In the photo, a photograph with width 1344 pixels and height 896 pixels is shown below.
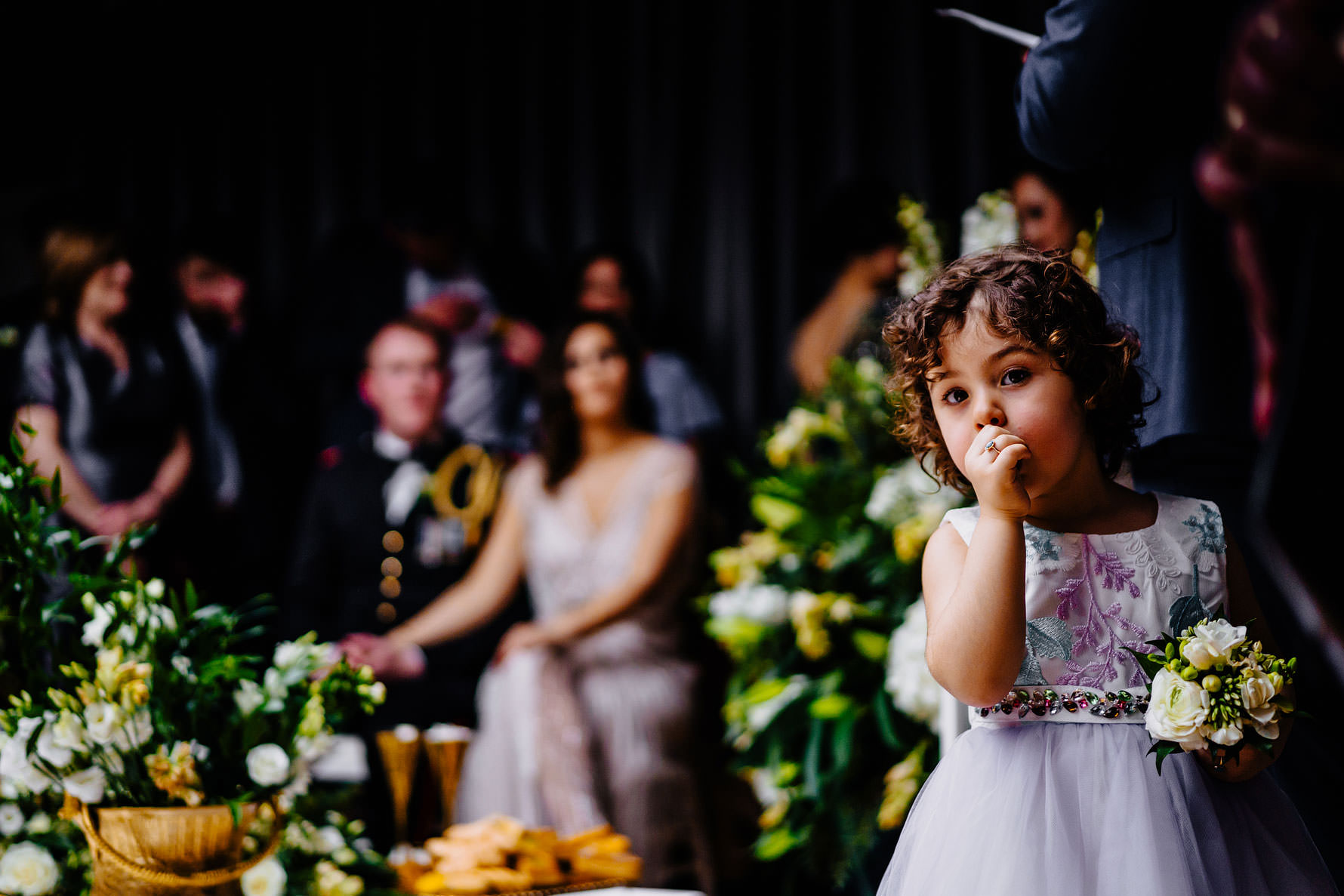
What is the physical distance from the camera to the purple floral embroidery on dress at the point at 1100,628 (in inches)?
42.2

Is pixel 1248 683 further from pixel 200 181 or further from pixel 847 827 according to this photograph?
pixel 200 181

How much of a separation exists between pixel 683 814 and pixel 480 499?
1.17 m

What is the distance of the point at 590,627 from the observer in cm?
346

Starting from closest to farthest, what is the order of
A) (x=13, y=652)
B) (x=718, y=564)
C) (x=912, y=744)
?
(x=13, y=652) < (x=912, y=744) < (x=718, y=564)

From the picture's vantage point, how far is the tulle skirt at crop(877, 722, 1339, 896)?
3.17ft

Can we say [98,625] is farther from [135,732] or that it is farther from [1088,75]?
[1088,75]

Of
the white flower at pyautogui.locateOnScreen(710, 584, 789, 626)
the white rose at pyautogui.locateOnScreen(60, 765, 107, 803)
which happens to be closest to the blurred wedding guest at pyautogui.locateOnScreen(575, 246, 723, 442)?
the white flower at pyautogui.locateOnScreen(710, 584, 789, 626)

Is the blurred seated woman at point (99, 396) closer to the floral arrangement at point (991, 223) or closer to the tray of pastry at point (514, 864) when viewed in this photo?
the tray of pastry at point (514, 864)

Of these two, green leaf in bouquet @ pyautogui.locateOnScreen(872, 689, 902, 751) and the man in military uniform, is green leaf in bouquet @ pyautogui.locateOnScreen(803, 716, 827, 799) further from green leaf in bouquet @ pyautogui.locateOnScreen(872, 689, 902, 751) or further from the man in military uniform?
the man in military uniform

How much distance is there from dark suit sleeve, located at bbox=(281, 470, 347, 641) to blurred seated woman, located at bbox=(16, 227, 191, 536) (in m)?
0.45

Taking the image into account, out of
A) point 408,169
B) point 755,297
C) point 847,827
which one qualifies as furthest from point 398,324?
point 847,827

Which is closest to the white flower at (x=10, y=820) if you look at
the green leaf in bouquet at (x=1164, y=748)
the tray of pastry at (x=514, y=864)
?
the tray of pastry at (x=514, y=864)

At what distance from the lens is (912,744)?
97.7 inches

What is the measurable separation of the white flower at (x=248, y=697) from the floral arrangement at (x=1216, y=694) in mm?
1134
